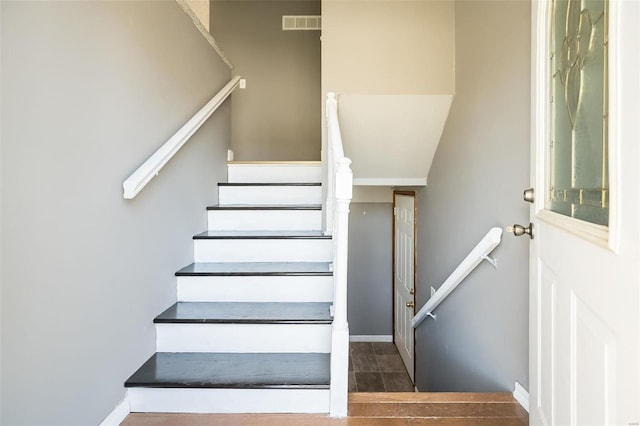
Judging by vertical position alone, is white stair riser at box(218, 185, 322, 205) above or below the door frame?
above

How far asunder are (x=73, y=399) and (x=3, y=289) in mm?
489

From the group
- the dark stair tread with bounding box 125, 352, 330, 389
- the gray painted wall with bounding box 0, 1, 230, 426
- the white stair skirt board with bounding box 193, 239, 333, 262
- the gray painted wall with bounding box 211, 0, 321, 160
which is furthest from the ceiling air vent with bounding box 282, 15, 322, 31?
the dark stair tread with bounding box 125, 352, 330, 389

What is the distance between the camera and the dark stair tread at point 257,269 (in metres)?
2.04

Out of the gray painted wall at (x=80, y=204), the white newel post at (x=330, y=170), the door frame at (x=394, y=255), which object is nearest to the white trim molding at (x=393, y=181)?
the door frame at (x=394, y=255)

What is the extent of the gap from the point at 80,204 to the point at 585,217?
150 cm

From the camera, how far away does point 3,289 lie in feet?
3.18

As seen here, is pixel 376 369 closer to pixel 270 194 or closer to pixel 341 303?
pixel 270 194

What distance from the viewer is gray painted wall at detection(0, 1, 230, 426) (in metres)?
1.01

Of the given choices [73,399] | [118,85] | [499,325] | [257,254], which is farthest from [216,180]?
[499,325]

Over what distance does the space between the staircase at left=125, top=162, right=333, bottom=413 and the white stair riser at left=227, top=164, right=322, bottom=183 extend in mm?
575

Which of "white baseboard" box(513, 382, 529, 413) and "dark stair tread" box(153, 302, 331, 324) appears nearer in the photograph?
"white baseboard" box(513, 382, 529, 413)

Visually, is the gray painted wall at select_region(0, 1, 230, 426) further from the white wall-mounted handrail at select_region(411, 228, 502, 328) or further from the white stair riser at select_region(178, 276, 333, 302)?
the white wall-mounted handrail at select_region(411, 228, 502, 328)

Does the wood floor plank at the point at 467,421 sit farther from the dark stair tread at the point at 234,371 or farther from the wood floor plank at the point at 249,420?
the dark stair tread at the point at 234,371

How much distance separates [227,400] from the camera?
5.08 feet
